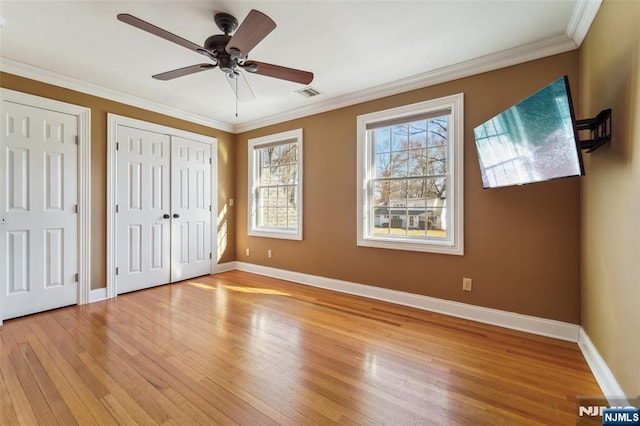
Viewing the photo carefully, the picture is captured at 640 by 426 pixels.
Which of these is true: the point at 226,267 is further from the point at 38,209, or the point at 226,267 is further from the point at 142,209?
the point at 38,209

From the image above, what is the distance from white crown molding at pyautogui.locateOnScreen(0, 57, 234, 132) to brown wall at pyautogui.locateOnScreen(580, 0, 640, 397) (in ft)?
15.3

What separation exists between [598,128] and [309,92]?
2.78 m

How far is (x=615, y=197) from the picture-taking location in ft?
5.55

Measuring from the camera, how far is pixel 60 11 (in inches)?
82.0

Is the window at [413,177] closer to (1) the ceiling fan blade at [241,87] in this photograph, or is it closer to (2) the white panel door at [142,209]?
(1) the ceiling fan blade at [241,87]

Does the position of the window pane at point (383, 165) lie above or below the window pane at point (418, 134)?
below

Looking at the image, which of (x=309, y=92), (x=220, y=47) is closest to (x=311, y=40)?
(x=220, y=47)

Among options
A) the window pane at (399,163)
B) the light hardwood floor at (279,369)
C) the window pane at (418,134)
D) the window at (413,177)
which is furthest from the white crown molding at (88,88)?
the window pane at (418,134)

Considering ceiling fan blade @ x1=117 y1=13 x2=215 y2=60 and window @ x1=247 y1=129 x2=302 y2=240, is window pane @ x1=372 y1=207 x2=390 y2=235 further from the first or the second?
ceiling fan blade @ x1=117 y1=13 x2=215 y2=60

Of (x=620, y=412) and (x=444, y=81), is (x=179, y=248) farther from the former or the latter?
(x=620, y=412)

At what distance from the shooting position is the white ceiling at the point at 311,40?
2.05 metres

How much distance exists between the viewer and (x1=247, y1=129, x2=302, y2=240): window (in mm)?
4340

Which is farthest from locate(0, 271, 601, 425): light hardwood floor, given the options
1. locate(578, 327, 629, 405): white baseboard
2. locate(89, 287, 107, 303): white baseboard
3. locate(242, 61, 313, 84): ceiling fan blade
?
locate(242, 61, 313, 84): ceiling fan blade

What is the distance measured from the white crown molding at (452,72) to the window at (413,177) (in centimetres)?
23
